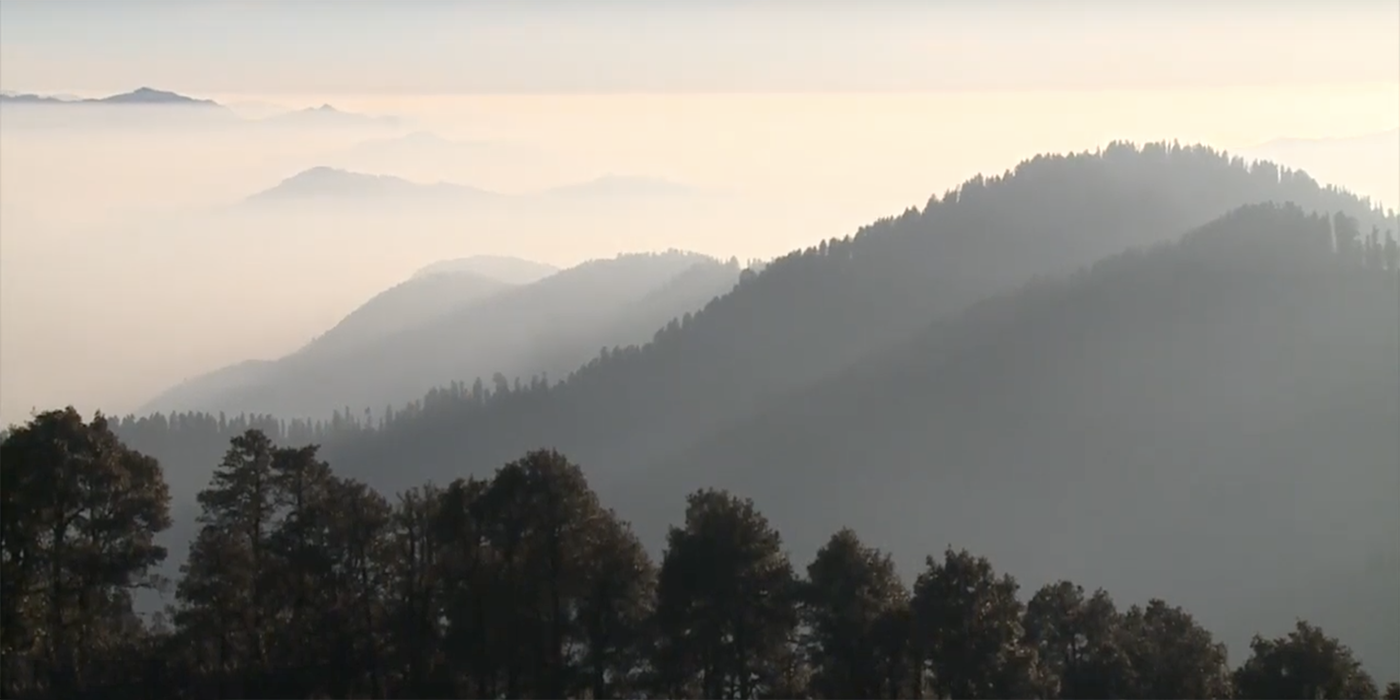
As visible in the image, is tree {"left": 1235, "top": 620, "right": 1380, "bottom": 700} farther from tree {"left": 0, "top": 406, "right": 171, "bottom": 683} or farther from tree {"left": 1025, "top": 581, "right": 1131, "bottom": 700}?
tree {"left": 0, "top": 406, "right": 171, "bottom": 683}

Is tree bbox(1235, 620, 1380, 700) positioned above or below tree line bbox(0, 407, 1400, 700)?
below

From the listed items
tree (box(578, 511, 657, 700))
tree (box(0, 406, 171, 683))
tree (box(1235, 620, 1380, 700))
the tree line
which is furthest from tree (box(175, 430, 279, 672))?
tree (box(1235, 620, 1380, 700))

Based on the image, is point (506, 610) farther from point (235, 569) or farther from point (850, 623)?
point (850, 623)

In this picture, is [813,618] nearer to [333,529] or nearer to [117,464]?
[333,529]

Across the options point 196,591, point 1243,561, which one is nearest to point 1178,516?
point 1243,561

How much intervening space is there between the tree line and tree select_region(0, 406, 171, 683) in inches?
2.3

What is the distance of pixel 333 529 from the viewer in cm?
4000

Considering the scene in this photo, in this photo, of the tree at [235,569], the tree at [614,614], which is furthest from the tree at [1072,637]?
the tree at [235,569]

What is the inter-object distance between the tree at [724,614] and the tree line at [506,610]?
6 centimetres

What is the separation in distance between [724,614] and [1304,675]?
47.6 feet

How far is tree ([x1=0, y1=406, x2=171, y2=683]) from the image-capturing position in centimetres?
3719

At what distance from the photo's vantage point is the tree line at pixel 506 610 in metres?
37.2

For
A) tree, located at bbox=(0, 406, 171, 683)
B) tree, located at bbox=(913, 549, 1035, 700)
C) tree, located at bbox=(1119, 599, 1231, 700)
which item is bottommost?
tree, located at bbox=(1119, 599, 1231, 700)

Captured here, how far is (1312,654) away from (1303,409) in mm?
173962
